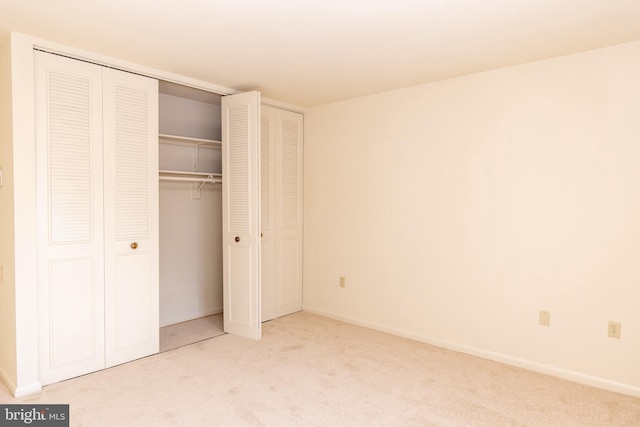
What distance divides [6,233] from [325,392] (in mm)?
2401

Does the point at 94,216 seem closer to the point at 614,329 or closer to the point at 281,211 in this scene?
the point at 281,211

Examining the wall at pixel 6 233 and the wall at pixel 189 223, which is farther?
the wall at pixel 189 223

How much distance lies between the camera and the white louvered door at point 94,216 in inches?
110

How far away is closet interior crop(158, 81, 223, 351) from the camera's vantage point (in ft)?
13.5

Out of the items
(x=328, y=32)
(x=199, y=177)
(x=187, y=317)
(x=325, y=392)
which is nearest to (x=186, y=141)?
(x=199, y=177)

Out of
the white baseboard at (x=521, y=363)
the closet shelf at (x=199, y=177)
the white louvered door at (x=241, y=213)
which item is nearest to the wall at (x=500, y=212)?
the white baseboard at (x=521, y=363)

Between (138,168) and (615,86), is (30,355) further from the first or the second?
(615,86)

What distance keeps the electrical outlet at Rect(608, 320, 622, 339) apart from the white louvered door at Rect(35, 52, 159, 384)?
135 inches

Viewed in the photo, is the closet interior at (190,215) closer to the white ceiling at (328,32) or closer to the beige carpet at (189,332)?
the beige carpet at (189,332)

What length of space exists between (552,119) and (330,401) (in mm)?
2572

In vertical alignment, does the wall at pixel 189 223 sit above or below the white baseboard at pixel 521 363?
above

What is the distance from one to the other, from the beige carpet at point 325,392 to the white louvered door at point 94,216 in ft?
0.88

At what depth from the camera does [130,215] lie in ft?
10.6

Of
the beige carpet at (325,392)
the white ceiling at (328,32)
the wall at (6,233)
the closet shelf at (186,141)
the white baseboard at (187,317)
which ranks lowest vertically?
the beige carpet at (325,392)
